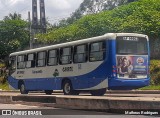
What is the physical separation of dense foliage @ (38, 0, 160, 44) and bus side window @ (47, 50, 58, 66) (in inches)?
543

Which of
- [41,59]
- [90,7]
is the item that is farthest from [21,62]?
[90,7]

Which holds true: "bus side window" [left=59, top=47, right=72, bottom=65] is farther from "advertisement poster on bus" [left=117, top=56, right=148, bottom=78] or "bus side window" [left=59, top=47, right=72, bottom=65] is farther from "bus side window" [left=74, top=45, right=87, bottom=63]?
"advertisement poster on bus" [left=117, top=56, right=148, bottom=78]

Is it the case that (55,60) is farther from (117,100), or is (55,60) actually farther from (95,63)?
(117,100)

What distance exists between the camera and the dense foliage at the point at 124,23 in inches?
1310

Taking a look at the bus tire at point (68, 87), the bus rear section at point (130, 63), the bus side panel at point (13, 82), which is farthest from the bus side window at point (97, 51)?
the bus side panel at point (13, 82)

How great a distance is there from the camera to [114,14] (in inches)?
1656

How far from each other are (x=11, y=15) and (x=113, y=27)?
37869 millimetres

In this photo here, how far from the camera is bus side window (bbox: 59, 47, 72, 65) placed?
1922 cm

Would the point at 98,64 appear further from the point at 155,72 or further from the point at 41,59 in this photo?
the point at 155,72

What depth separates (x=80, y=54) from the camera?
60.4 ft

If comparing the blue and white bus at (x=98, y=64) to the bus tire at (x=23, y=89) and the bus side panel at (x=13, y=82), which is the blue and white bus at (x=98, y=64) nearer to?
the bus tire at (x=23, y=89)

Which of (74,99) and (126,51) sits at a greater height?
(126,51)

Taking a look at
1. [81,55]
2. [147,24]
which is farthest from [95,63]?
[147,24]

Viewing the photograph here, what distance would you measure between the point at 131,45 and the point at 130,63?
2.86ft
